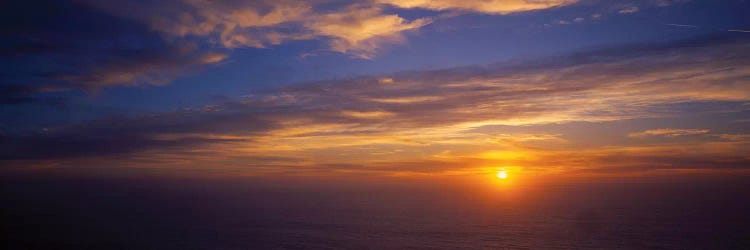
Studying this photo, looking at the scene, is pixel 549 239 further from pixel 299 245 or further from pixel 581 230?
pixel 299 245

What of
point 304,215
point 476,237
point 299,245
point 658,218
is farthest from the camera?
point 304,215

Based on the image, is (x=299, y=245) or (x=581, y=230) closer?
(x=299, y=245)

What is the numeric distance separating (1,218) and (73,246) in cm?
5192

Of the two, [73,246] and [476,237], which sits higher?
[73,246]

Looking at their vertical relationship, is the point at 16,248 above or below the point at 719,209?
above

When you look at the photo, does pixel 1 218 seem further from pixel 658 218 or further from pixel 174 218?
pixel 658 218

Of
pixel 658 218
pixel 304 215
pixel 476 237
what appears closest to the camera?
pixel 476 237

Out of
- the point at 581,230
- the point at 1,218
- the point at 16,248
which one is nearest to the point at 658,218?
the point at 581,230

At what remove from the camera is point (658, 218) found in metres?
90.7

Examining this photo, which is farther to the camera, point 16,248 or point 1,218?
point 1,218

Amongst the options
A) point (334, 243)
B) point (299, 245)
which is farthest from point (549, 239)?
point (299, 245)

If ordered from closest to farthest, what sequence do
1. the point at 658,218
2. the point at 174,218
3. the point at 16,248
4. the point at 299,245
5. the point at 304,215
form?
1. the point at 16,248
2. the point at 299,245
3. the point at 658,218
4. the point at 174,218
5. the point at 304,215

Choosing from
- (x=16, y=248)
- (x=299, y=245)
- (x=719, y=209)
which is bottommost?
(x=719, y=209)

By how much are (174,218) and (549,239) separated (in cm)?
8882
